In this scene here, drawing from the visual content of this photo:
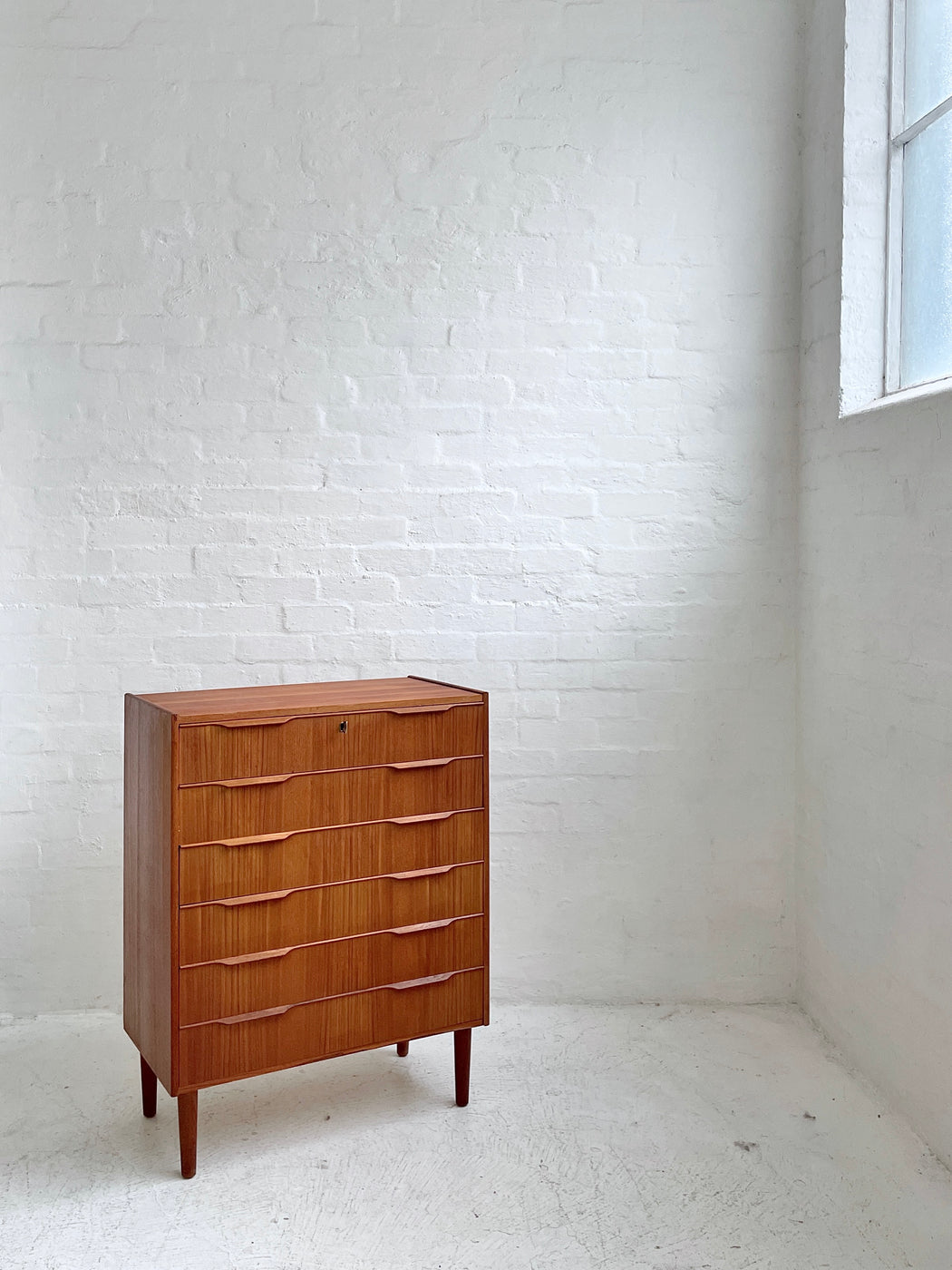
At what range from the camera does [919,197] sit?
8.13ft

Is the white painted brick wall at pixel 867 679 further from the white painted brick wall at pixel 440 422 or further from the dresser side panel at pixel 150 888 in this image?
→ the dresser side panel at pixel 150 888

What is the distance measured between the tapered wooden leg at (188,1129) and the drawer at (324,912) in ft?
0.87

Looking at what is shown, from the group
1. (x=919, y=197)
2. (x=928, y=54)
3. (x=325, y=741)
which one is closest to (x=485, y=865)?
(x=325, y=741)

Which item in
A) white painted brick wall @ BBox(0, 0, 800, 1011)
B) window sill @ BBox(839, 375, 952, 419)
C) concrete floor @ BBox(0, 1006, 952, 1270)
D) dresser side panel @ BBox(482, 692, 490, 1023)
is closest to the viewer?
concrete floor @ BBox(0, 1006, 952, 1270)

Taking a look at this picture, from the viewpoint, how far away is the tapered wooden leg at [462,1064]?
91.9 inches

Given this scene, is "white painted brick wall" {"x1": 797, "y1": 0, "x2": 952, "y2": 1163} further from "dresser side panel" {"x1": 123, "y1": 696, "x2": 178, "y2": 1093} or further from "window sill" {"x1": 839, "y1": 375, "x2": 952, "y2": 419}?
"dresser side panel" {"x1": 123, "y1": 696, "x2": 178, "y2": 1093}

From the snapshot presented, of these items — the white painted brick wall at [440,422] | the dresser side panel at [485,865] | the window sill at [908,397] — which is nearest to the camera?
the window sill at [908,397]

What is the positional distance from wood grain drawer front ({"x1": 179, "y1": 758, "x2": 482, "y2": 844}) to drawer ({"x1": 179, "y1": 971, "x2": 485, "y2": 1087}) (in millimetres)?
371

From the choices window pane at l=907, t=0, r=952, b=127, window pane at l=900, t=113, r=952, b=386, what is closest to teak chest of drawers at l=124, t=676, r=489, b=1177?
window pane at l=900, t=113, r=952, b=386

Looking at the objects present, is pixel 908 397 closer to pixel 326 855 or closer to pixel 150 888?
pixel 326 855

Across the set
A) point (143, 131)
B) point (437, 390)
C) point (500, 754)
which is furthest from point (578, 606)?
point (143, 131)

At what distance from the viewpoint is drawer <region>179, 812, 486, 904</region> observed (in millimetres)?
2041

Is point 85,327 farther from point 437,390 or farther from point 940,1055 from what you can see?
point 940,1055

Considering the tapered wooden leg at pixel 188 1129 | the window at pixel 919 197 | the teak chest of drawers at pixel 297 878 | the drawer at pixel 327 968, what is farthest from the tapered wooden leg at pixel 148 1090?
the window at pixel 919 197
